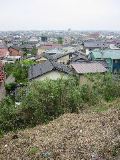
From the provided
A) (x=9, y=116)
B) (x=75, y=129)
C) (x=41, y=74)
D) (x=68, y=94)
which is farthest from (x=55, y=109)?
(x=41, y=74)

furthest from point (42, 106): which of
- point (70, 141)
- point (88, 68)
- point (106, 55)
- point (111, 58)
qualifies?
point (106, 55)

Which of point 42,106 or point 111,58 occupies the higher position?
point 42,106

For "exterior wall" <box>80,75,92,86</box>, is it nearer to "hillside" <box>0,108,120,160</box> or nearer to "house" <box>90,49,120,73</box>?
"hillside" <box>0,108,120,160</box>

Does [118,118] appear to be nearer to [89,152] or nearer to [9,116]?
[89,152]

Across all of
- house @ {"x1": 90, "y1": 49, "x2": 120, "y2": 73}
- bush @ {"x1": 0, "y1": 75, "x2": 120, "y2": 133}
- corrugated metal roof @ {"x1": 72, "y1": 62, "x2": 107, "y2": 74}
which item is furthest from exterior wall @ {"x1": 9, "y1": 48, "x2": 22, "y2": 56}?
bush @ {"x1": 0, "y1": 75, "x2": 120, "y2": 133}

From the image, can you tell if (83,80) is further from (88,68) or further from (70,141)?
(70,141)

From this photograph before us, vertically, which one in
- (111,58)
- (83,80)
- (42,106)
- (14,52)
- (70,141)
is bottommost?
(14,52)

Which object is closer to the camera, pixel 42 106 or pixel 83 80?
pixel 42 106

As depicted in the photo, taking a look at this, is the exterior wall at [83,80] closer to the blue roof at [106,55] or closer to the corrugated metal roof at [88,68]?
the corrugated metal roof at [88,68]
